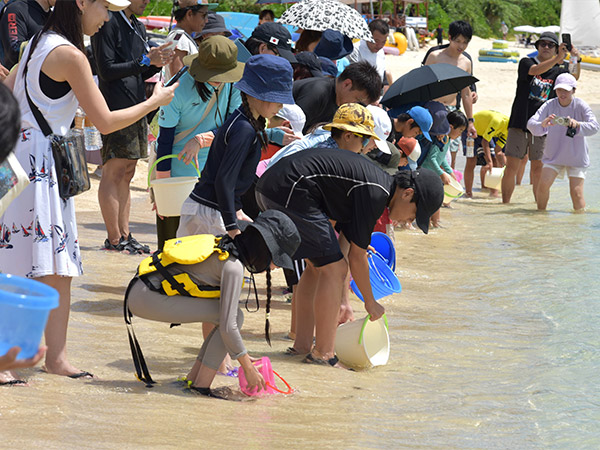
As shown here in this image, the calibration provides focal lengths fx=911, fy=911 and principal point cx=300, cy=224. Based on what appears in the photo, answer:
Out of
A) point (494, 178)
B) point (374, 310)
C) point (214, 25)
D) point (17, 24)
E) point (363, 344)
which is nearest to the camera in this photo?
point (374, 310)

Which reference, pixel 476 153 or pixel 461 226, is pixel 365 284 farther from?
pixel 476 153

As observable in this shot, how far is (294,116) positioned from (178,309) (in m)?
2.18

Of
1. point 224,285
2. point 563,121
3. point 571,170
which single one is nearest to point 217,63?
point 224,285

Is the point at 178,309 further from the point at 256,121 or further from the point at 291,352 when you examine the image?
the point at 291,352

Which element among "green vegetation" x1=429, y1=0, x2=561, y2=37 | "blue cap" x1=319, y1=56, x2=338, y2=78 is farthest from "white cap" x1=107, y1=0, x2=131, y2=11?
"green vegetation" x1=429, y1=0, x2=561, y2=37

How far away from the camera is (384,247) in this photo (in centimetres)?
557

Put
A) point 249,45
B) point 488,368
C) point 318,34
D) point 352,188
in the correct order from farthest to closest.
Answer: point 318,34 < point 249,45 < point 488,368 < point 352,188

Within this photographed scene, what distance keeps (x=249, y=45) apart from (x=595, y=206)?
596 centimetres

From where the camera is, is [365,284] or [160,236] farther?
[160,236]

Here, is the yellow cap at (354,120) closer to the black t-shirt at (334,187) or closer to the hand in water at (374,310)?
the black t-shirt at (334,187)

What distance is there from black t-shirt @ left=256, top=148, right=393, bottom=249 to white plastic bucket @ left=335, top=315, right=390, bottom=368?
534 mm

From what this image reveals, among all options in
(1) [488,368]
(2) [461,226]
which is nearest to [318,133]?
(1) [488,368]

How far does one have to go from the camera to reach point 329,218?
4.73 m

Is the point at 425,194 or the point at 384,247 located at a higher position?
the point at 425,194
